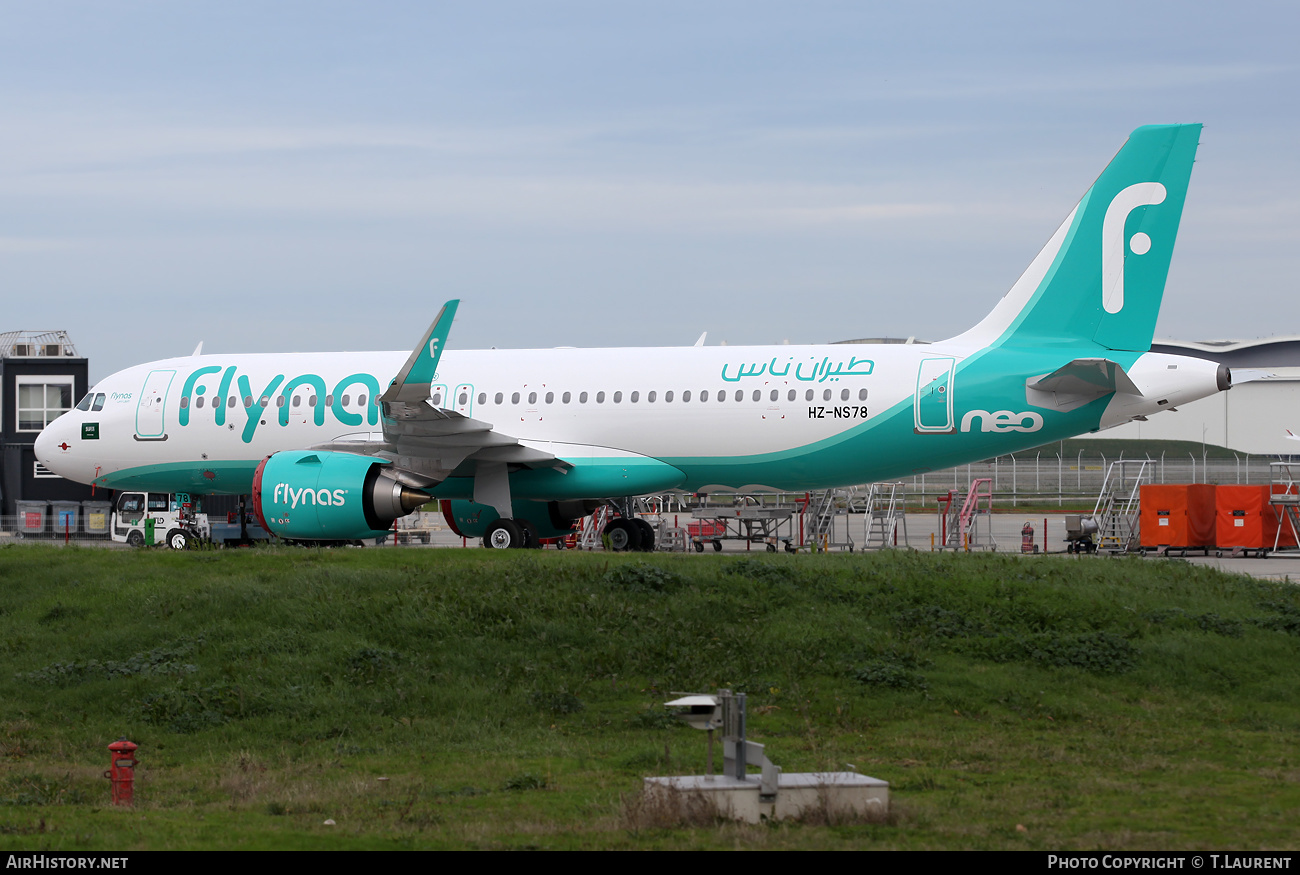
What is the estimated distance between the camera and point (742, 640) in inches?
642

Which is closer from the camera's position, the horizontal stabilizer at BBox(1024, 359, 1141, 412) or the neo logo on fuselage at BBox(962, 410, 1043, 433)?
the horizontal stabilizer at BBox(1024, 359, 1141, 412)

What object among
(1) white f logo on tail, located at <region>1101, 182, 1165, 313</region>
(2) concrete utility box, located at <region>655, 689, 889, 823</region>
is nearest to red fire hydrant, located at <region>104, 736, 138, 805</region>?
(2) concrete utility box, located at <region>655, 689, 889, 823</region>

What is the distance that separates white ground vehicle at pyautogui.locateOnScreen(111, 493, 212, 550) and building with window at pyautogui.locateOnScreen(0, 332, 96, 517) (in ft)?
32.2

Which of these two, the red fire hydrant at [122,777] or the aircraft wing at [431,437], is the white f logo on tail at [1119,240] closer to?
the aircraft wing at [431,437]

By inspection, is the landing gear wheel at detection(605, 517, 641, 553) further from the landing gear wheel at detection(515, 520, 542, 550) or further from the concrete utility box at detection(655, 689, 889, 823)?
the concrete utility box at detection(655, 689, 889, 823)

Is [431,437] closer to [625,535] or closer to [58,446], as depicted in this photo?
[625,535]

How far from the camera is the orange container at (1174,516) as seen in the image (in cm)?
3344

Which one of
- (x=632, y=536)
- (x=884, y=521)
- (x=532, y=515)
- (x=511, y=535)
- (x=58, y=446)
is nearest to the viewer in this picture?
(x=511, y=535)

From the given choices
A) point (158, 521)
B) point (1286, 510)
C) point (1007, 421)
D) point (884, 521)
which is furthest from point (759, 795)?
point (1286, 510)

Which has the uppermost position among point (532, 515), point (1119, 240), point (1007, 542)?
point (1119, 240)

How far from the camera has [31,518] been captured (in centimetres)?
4022

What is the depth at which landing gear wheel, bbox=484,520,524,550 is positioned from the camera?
23312 mm

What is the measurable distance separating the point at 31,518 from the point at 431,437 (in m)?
23.0

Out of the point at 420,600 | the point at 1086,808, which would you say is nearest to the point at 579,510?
the point at 420,600
